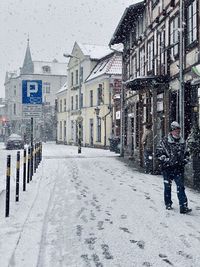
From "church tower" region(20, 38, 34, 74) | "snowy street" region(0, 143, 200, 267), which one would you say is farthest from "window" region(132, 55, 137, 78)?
"church tower" region(20, 38, 34, 74)

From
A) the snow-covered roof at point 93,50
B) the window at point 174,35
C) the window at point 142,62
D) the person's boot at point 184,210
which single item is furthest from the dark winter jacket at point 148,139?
the snow-covered roof at point 93,50

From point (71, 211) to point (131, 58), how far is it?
1758 cm

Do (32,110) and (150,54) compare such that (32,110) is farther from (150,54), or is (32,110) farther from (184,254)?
(184,254)

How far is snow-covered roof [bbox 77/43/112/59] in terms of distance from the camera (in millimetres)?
39963

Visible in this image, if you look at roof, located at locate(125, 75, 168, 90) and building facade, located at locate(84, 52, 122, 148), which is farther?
building facade, located at locate(84, 52, 122, 148)

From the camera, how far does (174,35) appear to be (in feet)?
48.8

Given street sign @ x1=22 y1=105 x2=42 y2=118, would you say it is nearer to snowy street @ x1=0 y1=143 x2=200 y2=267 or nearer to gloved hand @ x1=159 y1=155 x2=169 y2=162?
snowy street @ x1=0 y1=143 x2=200 y2=267

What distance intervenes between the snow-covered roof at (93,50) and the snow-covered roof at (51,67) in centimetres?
2905

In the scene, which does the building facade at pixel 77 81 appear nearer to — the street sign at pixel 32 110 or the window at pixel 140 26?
the window at pixel 140 26

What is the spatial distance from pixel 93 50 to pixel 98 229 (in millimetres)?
36691

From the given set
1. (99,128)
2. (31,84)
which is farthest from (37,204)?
(99,128)

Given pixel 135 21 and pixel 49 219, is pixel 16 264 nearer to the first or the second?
pixel 49 219

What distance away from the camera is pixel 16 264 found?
4488mm

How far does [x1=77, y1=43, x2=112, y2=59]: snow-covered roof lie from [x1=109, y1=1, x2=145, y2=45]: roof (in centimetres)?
1375
